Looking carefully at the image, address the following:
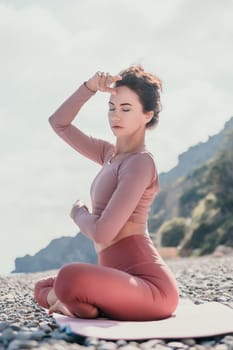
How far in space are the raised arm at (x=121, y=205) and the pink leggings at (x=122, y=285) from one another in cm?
24

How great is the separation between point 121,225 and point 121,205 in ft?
0.42

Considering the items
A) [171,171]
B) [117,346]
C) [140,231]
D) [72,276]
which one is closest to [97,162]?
[140,231]

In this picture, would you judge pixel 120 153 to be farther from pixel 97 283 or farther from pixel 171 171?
pixel 171 171

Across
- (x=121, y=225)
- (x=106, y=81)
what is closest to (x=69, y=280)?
(x=121, y=225)

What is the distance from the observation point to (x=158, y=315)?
160 inches

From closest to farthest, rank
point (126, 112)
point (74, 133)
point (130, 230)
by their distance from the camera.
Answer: point (130, 230)
point (126, 112)
point (74, 133)

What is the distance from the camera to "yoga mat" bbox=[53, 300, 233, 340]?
3488 millimetres

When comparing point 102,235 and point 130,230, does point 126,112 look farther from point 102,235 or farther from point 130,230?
point 102,235

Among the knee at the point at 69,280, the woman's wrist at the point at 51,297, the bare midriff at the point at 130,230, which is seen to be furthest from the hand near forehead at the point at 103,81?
the woman's wrist at the point at 51,297

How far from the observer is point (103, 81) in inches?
169

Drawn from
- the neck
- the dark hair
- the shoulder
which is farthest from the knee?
the dark hair

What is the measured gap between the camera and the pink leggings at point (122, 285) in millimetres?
3781

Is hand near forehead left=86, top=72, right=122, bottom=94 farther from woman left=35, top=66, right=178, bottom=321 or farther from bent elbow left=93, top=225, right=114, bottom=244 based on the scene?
bent elbow left=93, top=225, right=114, bottom=244

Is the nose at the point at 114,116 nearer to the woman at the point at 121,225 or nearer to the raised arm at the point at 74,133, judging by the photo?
the woman at the point at 121,225
